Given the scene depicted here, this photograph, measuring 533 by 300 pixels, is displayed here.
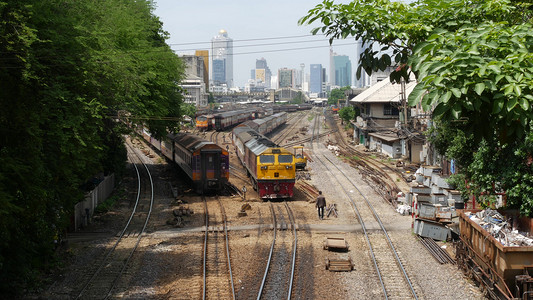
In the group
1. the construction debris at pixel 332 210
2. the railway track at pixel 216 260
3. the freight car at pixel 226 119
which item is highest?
the freight car at pixel 226 119

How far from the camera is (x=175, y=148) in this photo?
113 feet

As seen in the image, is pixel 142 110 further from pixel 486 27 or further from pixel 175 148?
pixel 486 27

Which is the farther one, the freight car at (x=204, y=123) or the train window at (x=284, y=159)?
the freight car at (x=204, y=123)

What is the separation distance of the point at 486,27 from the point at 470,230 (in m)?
8.88

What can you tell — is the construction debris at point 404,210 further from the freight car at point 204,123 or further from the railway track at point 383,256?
the freight car at point 204,123

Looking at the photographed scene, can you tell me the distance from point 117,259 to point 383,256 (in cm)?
822

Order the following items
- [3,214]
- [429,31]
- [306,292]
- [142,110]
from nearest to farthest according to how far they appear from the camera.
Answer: [429,31]
[3,214]
[306,292]
[142,110]

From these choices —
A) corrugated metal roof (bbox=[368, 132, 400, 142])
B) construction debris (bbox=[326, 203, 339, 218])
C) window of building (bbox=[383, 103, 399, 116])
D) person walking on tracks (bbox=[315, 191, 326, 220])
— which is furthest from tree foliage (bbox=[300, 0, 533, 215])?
window of building (bbox=[383, 103, 399, 116])

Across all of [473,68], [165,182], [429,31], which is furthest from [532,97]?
[165,182]

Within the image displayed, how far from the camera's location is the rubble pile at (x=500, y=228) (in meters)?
11.9

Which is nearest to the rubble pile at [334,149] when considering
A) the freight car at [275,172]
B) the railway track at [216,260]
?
the freight car at [275,172]

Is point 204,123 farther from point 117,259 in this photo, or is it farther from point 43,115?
point 43,115

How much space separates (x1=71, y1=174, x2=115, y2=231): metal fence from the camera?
789 inches

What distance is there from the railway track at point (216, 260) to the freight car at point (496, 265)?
604cm
